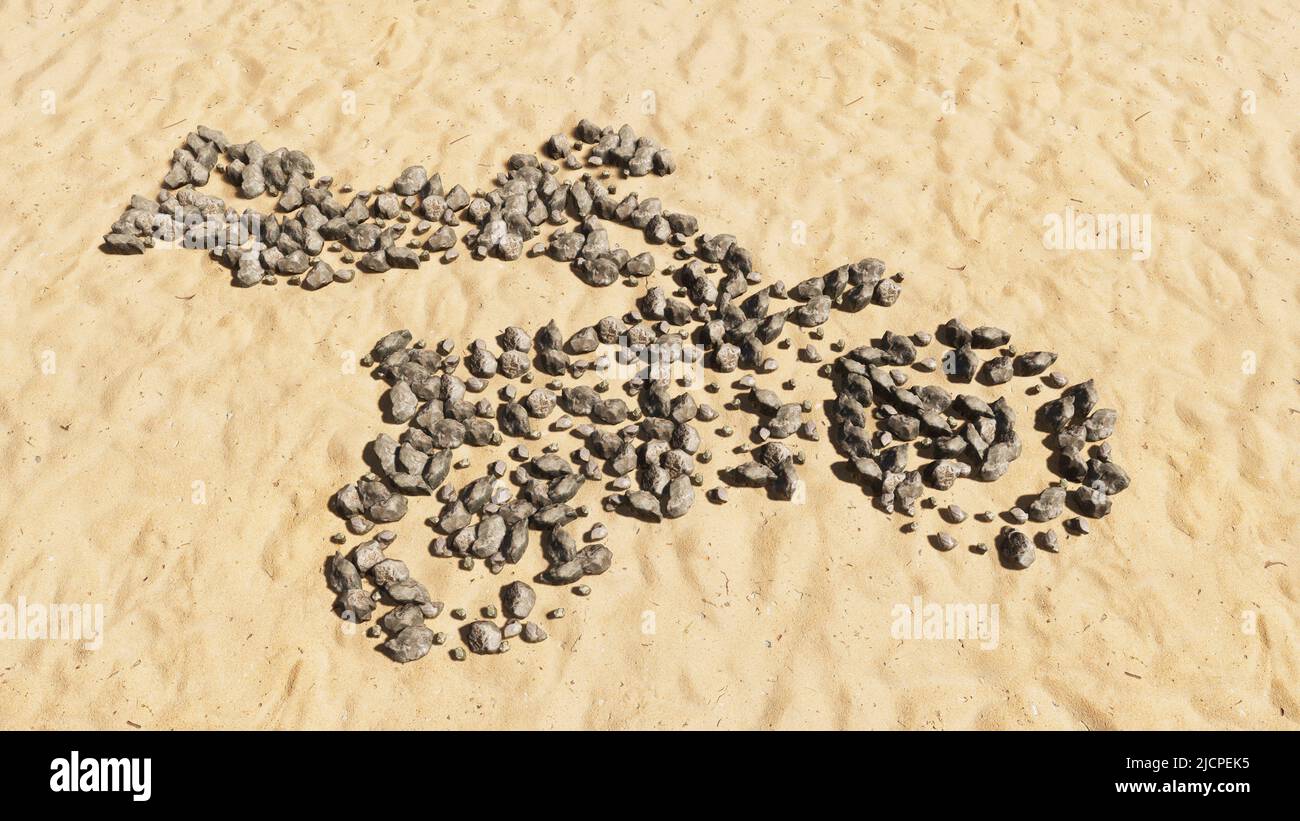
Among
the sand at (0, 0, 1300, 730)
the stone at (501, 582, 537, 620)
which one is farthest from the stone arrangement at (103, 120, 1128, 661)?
the sand at (0, 0, 1300, 730)

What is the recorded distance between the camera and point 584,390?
5250 mm

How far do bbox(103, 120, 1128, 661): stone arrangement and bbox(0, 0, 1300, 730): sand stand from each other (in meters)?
0.16

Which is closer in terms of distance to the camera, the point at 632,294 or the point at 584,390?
the point at 584,390

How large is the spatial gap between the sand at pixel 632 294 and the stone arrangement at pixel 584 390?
Result: 161 mm

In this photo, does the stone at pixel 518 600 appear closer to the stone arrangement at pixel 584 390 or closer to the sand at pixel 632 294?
the stone arrangement at pixel 584 390

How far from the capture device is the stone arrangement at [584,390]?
4.77 metres

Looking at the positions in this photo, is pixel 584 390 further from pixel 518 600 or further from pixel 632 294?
pixel 518 600

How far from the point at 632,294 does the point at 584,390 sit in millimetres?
1025

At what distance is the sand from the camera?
4.36 metres

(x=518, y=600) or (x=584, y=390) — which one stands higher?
(x=584, y=390)

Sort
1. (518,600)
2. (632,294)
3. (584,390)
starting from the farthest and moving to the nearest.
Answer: (632,294) → (584,390) → (518,600)

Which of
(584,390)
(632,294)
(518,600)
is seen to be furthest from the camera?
(632,294)

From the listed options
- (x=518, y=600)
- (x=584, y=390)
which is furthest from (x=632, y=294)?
(x=518, y=600)

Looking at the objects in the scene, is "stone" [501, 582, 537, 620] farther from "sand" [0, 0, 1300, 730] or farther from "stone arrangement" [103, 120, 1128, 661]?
"sand" [0, 0, 1300, 730]
